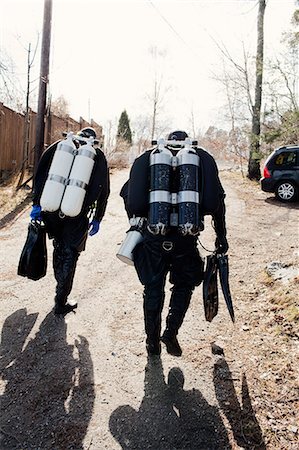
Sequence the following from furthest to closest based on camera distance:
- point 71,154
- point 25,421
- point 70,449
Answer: point 71,154 → point 25,421 → point 70,449

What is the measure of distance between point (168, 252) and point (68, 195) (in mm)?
1113

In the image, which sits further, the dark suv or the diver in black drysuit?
the dark suv

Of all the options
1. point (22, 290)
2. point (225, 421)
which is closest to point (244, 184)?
point (22, 290)

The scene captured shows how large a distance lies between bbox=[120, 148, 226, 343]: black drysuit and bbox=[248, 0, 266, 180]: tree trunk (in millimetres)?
11503

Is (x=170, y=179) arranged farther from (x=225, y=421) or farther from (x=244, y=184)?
(x=244, y=184)

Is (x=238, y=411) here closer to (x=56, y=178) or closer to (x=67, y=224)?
(x=67, y=224)

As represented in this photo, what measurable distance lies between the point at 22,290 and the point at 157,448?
2.57m

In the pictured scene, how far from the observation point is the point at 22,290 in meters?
4.05

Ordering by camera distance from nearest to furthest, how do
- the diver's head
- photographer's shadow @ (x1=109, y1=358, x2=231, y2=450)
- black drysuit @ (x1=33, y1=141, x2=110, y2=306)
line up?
photographer's shadow @ (x1=109, y1=358, x2=231, y2=450)
the diver's head
black drysuit @ (x1=33, y1=141, x2=110, y2=306)

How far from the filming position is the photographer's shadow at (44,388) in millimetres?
2087

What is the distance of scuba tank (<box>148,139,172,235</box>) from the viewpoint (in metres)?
2.44

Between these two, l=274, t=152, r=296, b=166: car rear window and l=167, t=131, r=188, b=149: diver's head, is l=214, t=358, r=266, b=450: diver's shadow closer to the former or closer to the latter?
l=167, t=131, r=188, b=149: diver's head

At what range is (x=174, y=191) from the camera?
2555 millimetres

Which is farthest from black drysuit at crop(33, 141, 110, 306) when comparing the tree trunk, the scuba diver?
the tree trunk
